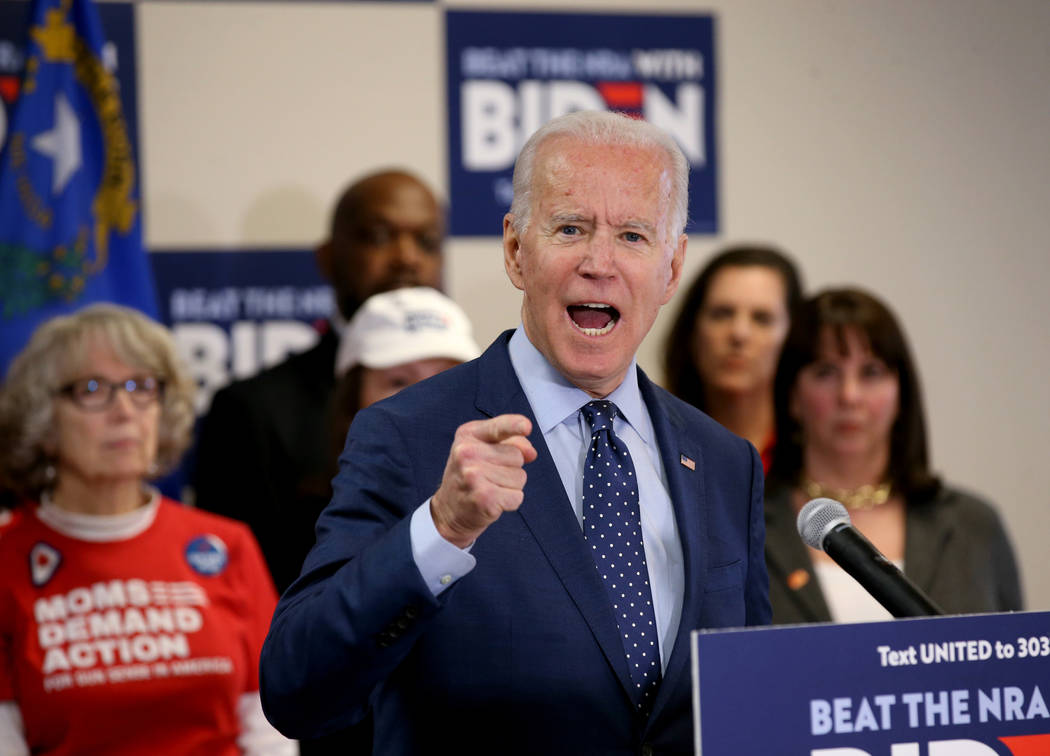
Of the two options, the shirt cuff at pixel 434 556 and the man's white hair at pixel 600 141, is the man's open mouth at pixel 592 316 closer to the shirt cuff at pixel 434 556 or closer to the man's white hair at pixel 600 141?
the man's white hair at pixel 600 141

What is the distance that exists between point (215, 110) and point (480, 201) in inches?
35.1

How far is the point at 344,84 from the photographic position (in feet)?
13.8

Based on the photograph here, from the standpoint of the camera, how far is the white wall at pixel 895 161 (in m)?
4.25

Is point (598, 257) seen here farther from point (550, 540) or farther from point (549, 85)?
point (549, 85)

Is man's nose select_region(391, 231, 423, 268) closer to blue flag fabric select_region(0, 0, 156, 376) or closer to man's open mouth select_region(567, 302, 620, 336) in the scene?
blue flag fabric select_region(0, 0, 156, 376)

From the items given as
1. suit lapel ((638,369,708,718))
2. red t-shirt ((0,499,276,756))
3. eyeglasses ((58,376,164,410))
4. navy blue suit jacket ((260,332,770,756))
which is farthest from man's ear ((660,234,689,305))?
eyeglasses ((58,376,164,410))

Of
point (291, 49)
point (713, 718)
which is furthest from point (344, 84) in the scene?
point (713, 718)

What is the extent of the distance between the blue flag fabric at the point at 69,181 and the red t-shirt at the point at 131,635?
37.8 inches

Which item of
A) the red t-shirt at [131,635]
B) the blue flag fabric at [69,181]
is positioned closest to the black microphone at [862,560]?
the red t-shirt at [131,635]

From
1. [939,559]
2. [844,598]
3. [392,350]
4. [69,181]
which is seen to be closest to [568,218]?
[392,350]

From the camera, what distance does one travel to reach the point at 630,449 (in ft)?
5.20

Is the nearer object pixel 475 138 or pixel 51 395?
pixel 51 395

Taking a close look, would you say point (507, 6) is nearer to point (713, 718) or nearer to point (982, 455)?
point (982, 455)

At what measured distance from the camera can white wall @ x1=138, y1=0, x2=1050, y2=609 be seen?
425cm
